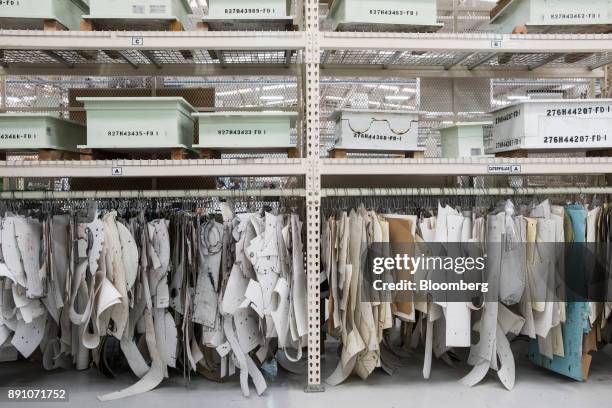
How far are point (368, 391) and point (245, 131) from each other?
176cm

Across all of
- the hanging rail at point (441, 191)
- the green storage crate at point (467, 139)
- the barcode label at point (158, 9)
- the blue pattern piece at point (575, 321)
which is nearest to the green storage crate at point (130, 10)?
the barcode label at point (158, 9)

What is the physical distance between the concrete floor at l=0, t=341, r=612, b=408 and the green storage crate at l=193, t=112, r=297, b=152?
1.50 m

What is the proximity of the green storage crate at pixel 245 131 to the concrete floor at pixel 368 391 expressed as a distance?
1504 mm

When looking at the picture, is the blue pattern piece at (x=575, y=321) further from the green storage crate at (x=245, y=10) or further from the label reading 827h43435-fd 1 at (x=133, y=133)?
the label reading 827h43435-fd 1 at (x=133, y=133)

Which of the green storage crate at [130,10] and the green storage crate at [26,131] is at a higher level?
the green storage crate at [130,10]

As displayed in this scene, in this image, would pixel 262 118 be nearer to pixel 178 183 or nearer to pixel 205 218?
pixel 205 218

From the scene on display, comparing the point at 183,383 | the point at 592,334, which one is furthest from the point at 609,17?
the point at 183,383

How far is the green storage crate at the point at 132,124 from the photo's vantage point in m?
2.79

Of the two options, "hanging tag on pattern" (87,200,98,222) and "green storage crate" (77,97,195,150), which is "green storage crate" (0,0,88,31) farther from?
"hanging tag on pattern" (87,200,98,222)

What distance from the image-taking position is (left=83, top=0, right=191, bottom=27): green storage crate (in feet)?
9.07

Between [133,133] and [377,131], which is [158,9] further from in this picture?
[377,131]

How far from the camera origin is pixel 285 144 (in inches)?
113

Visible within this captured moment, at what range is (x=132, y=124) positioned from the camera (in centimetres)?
279

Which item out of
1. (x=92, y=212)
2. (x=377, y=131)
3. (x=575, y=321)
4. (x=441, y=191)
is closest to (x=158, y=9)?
(x=92, y=212)
